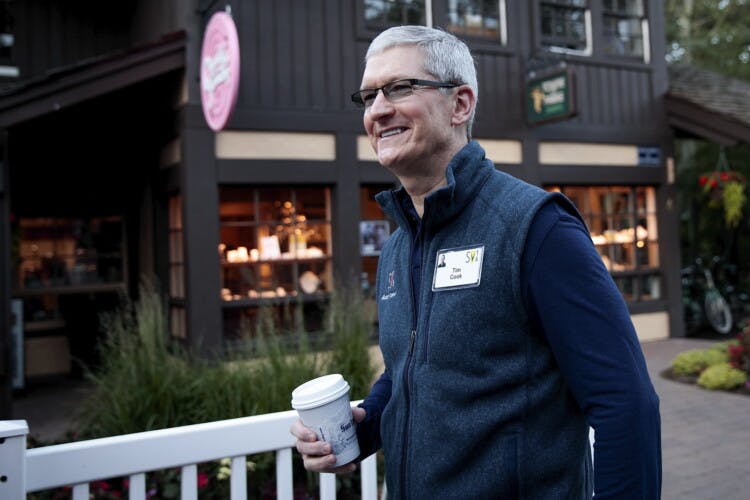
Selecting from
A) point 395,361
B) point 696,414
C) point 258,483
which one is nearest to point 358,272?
point 696,414

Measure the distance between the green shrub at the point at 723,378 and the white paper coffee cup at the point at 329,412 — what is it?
6.43 metres

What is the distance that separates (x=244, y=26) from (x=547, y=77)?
3.89m

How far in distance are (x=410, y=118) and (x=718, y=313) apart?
10.7 metres

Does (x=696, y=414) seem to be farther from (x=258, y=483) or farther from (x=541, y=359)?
(x=541, y=359)

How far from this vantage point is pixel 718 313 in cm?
1065

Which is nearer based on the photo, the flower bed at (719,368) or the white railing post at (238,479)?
the white railing post at (238,479)

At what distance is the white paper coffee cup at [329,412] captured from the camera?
62.6 inches

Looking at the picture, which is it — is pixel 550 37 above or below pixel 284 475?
above

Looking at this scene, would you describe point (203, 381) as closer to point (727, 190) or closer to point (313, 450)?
point (313, 450)

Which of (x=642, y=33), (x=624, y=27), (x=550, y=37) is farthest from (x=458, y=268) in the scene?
(x=642, y=33)

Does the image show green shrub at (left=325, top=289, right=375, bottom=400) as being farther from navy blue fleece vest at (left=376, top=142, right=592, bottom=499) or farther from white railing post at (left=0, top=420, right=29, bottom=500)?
navy blue fleece vest at (left=376, top=142, right=592, bottom=499)

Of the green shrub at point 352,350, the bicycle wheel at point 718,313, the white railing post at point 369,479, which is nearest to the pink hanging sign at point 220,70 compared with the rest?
the green shrub at point 352,350

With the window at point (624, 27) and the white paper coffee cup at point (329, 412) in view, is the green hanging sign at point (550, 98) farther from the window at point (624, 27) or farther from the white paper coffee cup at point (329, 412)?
the white paper coffee cup at point (329, 412)

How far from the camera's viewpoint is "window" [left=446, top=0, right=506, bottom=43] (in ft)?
29.6
